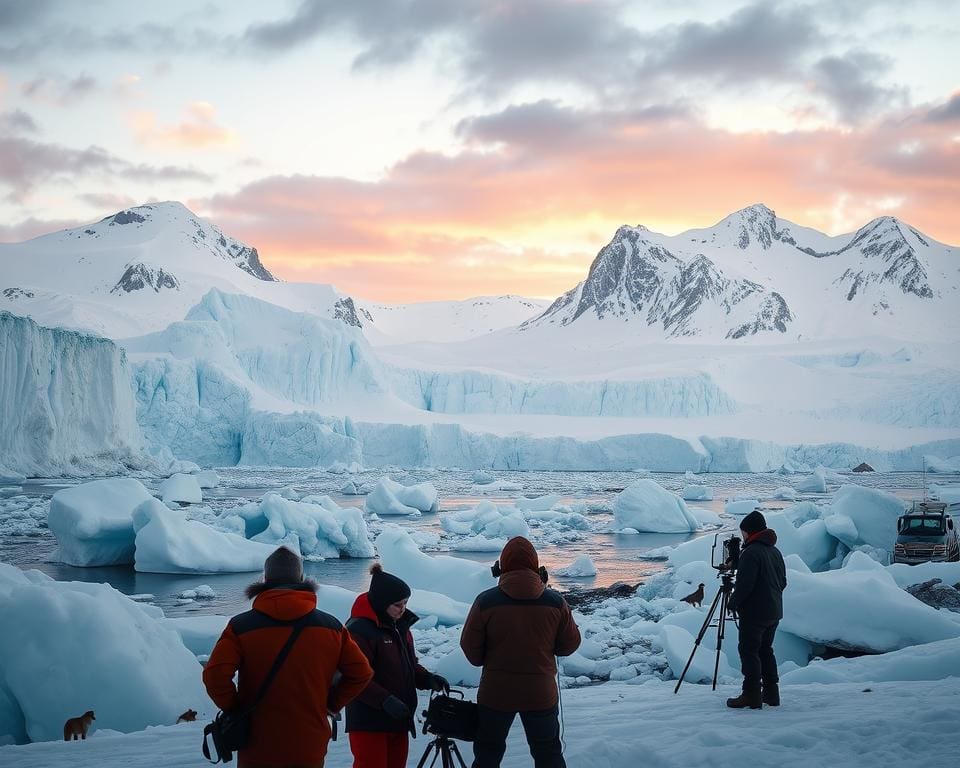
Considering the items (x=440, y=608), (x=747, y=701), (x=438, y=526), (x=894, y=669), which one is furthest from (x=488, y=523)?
(x=747, y=701)

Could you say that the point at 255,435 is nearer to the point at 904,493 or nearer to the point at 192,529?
A: the point at 192,529

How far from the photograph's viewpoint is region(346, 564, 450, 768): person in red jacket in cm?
320

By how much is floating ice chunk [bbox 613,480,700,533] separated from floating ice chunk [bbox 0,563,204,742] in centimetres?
1563

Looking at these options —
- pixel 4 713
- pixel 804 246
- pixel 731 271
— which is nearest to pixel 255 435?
pixel 4 713

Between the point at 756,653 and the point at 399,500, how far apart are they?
2073 centimetres

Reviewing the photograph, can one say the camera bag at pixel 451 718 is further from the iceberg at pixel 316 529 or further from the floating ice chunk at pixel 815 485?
the floating ice chunk at pixel 815 485

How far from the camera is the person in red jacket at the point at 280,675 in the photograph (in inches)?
104

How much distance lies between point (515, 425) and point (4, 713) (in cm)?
4280

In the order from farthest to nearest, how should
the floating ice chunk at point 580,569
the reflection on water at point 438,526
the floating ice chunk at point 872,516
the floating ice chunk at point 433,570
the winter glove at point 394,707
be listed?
the floating ice chunk at point 872,516 → the floating ice chunk at point 580,569 → the reflection on water at point 438,526 → the floating ice chunk at point 433,570 → the winter glove at point 394,707

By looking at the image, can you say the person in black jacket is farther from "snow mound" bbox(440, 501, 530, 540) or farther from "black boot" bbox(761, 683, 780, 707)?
"snow mound" bbox(440, 501, 530, 540)

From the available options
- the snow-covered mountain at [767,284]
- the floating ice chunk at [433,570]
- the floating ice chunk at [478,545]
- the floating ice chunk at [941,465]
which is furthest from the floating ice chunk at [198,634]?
the snow-covered mountain at [767,284]

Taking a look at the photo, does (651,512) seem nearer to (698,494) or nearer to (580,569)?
(580,569)

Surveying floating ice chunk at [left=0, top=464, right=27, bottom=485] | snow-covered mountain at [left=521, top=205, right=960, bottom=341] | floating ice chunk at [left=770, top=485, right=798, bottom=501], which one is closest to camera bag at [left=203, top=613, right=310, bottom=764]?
floating ice chunk at [left=770, top=485, right=798, bottom=501]

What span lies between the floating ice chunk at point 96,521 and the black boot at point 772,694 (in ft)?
42.1
